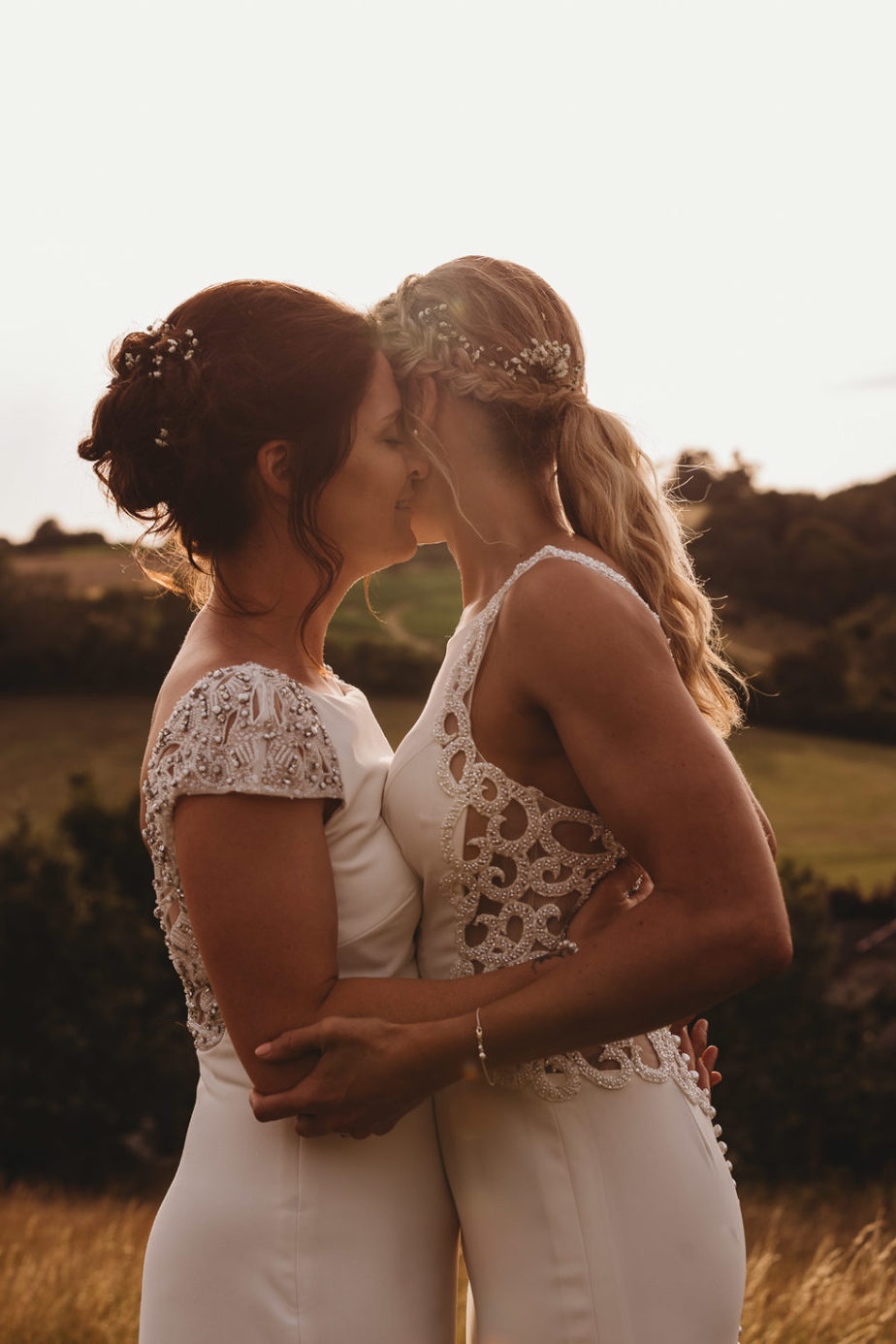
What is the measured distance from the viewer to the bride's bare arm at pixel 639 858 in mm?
2365

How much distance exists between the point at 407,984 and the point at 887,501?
25.4m

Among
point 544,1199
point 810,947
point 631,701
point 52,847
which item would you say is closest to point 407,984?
point 544,1199

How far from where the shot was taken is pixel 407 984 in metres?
2.63

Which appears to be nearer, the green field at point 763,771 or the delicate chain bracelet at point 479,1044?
the delicate chain bracelet at point 479,1044

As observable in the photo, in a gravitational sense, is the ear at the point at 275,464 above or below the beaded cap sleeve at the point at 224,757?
above

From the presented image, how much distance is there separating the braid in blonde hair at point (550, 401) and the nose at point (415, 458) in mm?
113

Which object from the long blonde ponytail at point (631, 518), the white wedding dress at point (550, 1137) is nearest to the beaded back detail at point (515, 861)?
the white wedding dress at point (550, 1137)

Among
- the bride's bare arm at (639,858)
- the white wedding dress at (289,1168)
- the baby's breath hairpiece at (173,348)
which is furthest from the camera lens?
the baby's breath hairpiece at (173,348)

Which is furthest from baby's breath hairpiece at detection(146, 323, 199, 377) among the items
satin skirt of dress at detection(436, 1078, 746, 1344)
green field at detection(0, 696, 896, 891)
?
green field at detection(0, 696, 896, 891)

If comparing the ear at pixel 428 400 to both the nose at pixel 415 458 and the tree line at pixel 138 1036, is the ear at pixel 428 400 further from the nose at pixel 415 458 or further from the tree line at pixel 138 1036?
the tree line at pixel 138 1036

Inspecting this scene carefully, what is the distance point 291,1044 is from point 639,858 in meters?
0.84

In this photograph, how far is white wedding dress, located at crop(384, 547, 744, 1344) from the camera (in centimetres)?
264

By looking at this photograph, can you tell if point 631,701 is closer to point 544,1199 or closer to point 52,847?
point 544,1199

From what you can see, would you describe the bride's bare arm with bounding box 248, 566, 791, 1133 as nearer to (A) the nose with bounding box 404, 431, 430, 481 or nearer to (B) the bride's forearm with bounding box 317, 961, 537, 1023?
(B) the bride's forearm with bounding box 317, 961, 537, 1023
